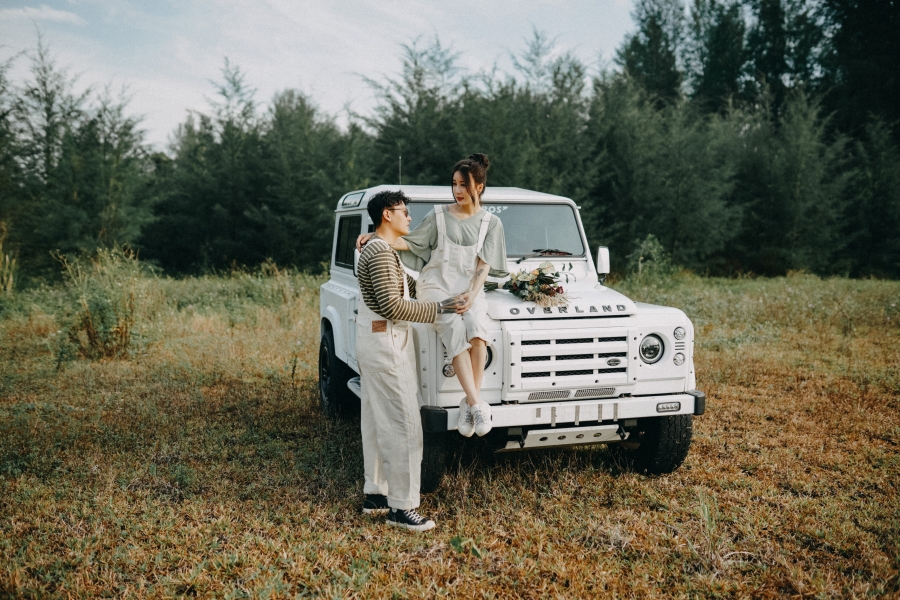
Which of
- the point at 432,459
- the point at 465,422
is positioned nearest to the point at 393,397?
the point at 465,422

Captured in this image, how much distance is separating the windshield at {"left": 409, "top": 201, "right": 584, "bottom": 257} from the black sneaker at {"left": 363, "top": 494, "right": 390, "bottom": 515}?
2.00 metres

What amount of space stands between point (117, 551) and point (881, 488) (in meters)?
4.60

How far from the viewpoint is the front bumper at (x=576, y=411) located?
3617 mm

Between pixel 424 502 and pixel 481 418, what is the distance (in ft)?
2.88

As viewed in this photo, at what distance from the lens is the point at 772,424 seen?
5.62 m

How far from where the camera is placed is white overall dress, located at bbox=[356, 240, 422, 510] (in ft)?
11.7

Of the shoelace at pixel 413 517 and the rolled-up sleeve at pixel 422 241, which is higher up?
the rolled-up sleeve at pixel 422 241

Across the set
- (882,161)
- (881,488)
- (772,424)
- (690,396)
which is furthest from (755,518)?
(882,161)

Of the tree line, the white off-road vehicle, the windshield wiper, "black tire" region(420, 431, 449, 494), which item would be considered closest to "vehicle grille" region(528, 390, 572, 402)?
the white off-road vehicle

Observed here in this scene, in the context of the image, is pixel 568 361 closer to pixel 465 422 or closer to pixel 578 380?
pixel 578 380

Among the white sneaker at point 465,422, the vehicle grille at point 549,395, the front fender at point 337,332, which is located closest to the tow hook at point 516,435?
the vehicle grille at point 549,395

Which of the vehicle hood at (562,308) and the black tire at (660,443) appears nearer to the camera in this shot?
the vehicle hood at (562,308)

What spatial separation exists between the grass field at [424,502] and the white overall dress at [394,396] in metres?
0.30

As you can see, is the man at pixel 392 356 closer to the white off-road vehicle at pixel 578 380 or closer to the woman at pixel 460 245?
the white off-road vehicle at pixel 578 380
